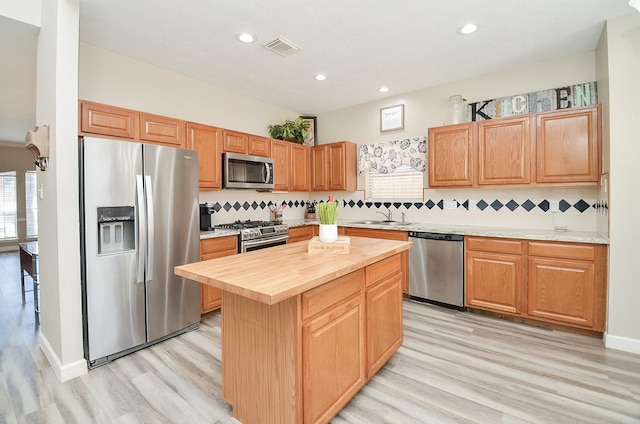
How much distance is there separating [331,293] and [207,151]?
2.57 m

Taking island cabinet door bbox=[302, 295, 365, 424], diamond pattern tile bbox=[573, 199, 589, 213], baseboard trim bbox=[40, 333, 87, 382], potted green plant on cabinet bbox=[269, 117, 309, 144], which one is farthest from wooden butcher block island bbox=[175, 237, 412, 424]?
potted green plant on cabinet bbox=[269, 117, 309, 144]

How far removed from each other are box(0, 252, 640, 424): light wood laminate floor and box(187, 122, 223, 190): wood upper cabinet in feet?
5.52

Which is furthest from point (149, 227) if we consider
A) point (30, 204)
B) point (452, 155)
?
point (30, 204)

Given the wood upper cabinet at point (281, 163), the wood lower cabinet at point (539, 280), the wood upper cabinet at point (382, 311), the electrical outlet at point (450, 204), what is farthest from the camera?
the wood upper cabinet at point (281, 163)

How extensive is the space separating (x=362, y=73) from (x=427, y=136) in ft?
3.88

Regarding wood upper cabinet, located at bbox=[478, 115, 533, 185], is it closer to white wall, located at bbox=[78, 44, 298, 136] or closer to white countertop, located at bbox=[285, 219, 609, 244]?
white countertop, located at bbox=[285, 219, 609, 244]

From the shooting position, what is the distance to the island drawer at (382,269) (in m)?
1.98

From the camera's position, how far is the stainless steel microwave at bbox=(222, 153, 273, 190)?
11.9ft

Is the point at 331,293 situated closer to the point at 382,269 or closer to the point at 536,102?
the point at 382,269

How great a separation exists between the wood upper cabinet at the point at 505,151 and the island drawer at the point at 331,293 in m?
2.35

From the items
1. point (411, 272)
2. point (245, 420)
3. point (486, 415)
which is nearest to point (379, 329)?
point (486, 415)

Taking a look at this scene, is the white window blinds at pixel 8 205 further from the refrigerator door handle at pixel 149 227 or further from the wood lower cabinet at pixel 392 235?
the wood lower cabinet at pixel 392 235

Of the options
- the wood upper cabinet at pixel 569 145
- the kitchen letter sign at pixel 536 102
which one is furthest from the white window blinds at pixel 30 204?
the wood upper cabinet at pixel 569 145

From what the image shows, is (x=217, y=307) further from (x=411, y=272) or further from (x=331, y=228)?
(x=411, y=272)
